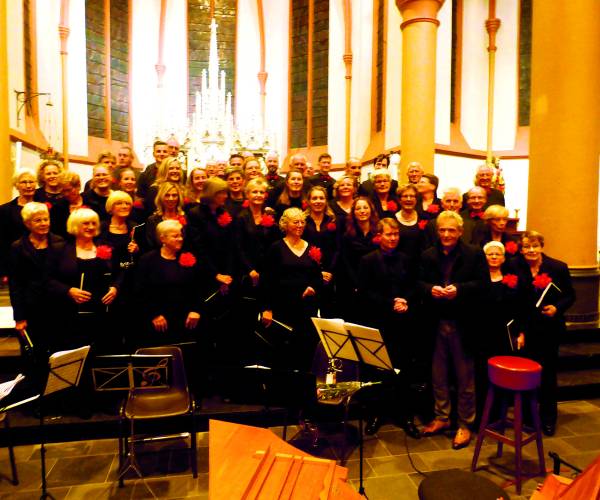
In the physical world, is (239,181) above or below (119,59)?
below

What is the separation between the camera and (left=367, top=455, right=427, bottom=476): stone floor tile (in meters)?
3.50

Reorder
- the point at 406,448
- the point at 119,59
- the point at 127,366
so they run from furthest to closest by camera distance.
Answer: the point at 119,59 < the point at 406,448 < the point at 127,366

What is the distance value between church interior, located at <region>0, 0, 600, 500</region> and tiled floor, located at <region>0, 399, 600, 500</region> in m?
0.02

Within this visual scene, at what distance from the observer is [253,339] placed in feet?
14.6

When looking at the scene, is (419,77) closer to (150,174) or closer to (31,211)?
(150,174)


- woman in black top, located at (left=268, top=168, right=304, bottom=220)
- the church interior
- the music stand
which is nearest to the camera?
the music stand

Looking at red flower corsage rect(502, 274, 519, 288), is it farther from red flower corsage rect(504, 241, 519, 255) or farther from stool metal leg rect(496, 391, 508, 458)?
stool metal leg rect(496, 391, 508, 458)

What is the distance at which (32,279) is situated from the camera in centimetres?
383

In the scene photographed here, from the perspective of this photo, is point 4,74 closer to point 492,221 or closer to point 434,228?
point 434,228

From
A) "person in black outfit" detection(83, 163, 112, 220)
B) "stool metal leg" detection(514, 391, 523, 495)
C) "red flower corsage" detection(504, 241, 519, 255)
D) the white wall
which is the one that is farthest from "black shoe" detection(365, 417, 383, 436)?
the white wall

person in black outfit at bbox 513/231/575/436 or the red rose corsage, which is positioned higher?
the red rose corsage

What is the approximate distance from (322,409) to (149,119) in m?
12.1

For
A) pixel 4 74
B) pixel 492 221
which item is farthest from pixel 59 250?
pixel 4 74

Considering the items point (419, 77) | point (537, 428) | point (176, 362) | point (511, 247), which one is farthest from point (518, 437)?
point (419, 77)
